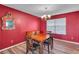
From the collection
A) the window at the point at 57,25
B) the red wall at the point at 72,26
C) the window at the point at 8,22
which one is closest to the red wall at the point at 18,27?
the window at the point at 8,22

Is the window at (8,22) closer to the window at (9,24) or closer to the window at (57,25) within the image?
the window at (9,24)

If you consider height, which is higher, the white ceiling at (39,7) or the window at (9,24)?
the white ceiling at (39,7)

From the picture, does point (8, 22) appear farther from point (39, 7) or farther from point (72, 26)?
point (72, 26)

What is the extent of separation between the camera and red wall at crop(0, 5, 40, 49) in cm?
306

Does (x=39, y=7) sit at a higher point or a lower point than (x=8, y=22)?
higher

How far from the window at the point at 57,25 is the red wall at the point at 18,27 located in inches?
59.3

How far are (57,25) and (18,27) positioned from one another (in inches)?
99.1

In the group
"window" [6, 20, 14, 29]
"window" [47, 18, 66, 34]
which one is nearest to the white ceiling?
"window" [6, 20, 14, 29]

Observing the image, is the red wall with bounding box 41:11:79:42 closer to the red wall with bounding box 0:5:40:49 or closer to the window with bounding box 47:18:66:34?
the window with bounding box 47:18:66:34

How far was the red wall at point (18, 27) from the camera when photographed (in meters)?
3.06

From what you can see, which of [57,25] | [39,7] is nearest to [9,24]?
[39,7]

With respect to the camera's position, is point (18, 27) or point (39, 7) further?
point (18, 27)

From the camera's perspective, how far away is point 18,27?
3.72 metres

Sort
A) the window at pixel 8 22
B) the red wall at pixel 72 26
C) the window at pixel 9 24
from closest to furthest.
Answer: the window at pixel 8 22 < the window at pixel 9 24 < the red wall at pixel 72 26
